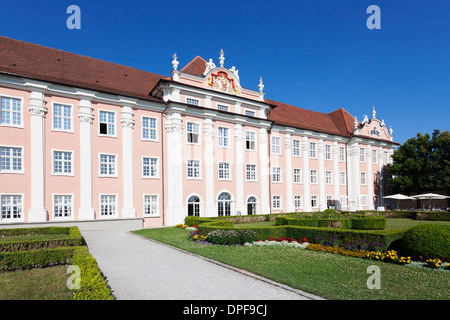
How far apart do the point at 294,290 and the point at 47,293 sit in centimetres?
652

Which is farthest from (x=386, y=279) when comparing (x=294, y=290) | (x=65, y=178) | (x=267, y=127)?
(x=267, y=127)

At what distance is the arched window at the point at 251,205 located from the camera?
109ft

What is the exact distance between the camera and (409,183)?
141ft

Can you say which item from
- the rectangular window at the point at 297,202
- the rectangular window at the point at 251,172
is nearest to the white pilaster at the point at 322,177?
the rectangular window at the point at 297,202

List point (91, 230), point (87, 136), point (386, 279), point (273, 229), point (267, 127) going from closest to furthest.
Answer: point (386, 279), point (273, 229), point (91, 230), point (87, 136), point (267, 127)

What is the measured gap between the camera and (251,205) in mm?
33531

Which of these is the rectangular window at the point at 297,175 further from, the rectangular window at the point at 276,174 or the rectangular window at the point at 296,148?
the rectangular window at the point at 276,174

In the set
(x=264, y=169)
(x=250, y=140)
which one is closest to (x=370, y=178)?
(x=264, y=169)

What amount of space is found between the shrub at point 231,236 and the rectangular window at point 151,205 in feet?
40.6

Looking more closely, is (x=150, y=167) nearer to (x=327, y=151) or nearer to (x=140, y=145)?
(x=140, y=145)

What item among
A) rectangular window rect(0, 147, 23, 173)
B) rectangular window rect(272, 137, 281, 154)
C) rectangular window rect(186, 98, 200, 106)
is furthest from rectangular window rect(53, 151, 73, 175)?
rectangular window rect(272, 137, 281, 154)

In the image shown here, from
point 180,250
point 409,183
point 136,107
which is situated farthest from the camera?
point 409,183

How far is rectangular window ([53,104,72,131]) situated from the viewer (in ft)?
78.6
